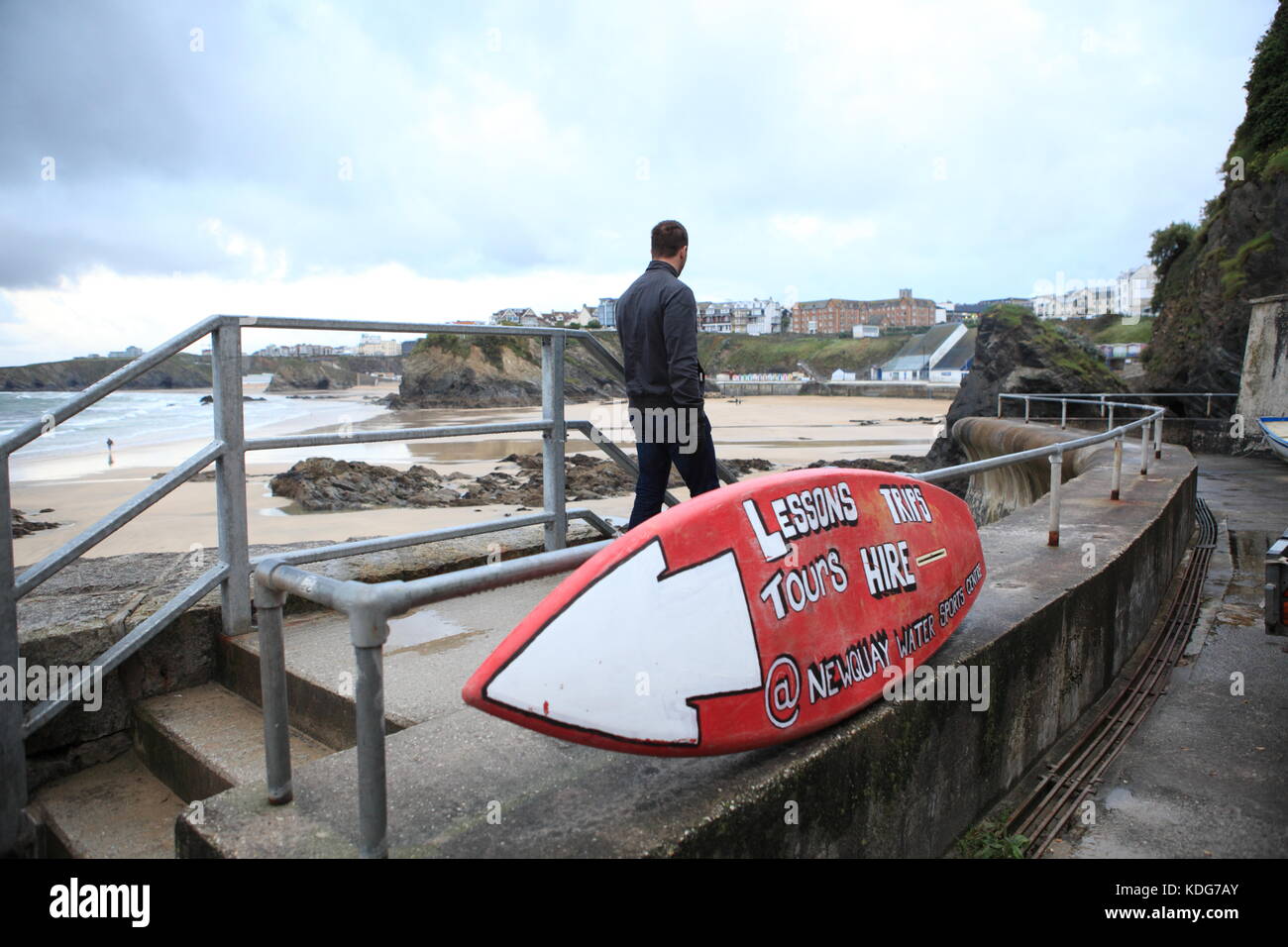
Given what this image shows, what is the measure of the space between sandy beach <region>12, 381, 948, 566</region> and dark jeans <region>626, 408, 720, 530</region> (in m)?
1.65

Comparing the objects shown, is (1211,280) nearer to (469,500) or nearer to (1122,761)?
(469,500)

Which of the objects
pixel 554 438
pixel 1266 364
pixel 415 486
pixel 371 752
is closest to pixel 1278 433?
pixel 1266 364

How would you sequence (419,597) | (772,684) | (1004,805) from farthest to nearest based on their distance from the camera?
(1004,805) < (772,684) < (419,597)

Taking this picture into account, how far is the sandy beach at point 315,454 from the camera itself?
472 inches

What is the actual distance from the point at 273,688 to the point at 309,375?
363 ft

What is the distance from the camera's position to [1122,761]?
403 cm

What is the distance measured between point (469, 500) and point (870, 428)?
26947mm

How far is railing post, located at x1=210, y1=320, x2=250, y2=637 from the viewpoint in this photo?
327 centimetres

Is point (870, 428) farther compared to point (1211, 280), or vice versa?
point (870, 428)

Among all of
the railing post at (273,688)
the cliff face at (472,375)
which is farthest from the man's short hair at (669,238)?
the cliff face at (472,375)

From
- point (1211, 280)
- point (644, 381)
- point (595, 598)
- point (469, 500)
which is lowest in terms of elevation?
point (469, 500)

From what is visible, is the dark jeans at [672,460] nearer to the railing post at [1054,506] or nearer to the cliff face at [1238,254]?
the railing post at [1054,506]
